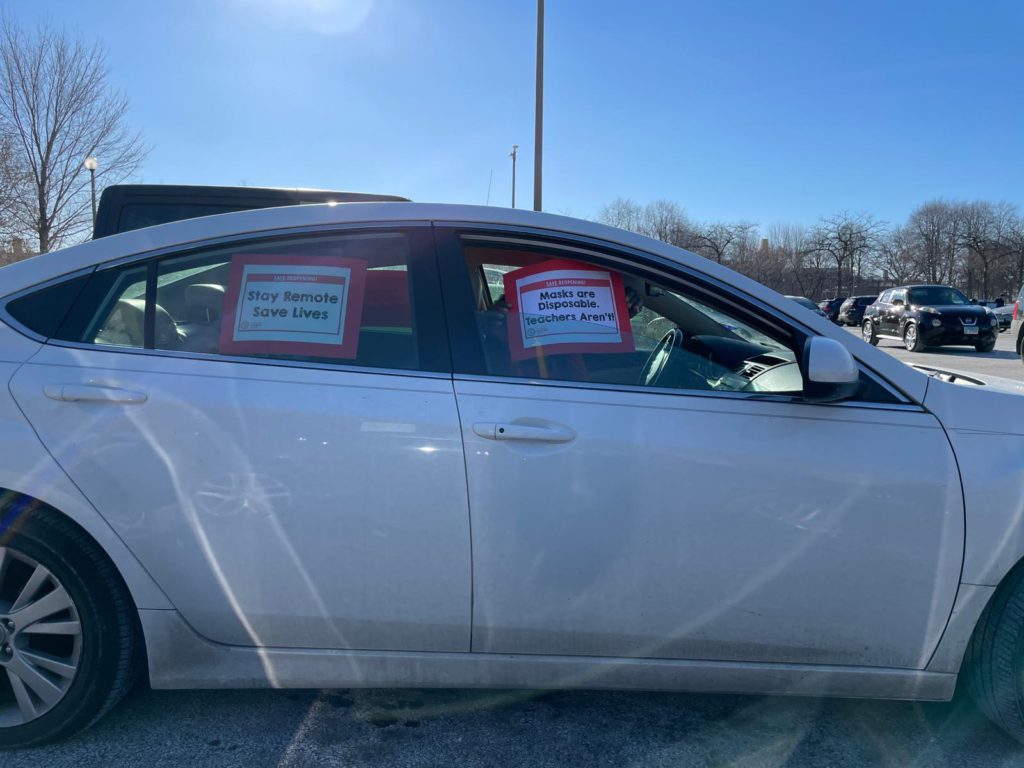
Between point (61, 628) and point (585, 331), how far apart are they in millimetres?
1833

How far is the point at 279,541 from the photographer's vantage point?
2057 millimetres

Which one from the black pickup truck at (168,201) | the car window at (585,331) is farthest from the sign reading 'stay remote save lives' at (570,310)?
the black pickup truck at (168,201)

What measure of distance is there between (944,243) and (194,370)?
2969 inches

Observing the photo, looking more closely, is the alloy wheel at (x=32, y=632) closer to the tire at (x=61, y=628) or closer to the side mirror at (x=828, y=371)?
the tire at (x=61, y=628)

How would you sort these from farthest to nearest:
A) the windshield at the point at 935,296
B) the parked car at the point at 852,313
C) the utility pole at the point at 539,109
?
the parked car at the point at 852,313
the windshield at the point at 935,296
the utility pole at the point at 539,109

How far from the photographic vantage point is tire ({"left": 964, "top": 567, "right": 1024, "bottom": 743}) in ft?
6.80

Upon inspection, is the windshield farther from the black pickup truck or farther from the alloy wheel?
the alloy wheel

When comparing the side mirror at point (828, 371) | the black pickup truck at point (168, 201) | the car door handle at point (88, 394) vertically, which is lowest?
the car door handle at point (88, 394)

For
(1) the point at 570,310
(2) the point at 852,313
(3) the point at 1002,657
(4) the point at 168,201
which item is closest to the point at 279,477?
(1) the point at 570,310

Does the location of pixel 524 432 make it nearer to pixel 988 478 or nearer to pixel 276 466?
pixel 276 466

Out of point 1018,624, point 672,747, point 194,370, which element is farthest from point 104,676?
point 1018,624

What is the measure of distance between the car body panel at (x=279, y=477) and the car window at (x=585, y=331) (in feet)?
1.00

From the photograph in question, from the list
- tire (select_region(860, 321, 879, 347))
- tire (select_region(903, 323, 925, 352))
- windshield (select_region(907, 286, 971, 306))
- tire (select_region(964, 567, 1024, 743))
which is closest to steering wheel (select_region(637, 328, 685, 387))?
tire (select_region(964, 567, 1024, 743))

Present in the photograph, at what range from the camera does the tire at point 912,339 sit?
17219 millimetres
